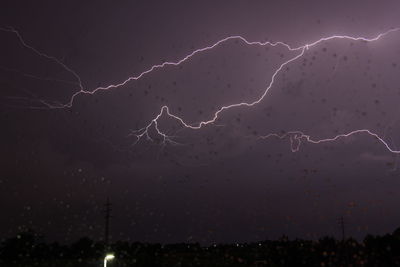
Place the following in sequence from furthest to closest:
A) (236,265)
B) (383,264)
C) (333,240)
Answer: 1. (236,265)
2. (333,240)
3. (383,264)

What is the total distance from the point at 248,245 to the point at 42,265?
26575 mm

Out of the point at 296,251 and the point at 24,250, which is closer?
the point at 296,251

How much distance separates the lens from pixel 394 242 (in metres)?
29.1

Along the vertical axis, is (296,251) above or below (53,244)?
below

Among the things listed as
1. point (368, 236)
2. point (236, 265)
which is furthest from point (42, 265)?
point (368, 236)

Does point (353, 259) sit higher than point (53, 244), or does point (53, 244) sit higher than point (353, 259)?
point (53, 244)

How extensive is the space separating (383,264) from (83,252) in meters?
43.4

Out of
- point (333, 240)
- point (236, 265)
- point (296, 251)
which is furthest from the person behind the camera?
point (236, 265)

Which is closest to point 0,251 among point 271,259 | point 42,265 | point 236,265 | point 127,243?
point 127,243

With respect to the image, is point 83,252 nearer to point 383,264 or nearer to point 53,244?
point 53,244

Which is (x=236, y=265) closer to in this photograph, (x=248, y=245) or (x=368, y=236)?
(x=368, y=236)

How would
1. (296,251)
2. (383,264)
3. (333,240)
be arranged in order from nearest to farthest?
(383,264) → (296,251) → (333,240)

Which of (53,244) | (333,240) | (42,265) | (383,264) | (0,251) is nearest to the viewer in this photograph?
(383,264)

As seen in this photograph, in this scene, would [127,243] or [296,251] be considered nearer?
[296,251]
